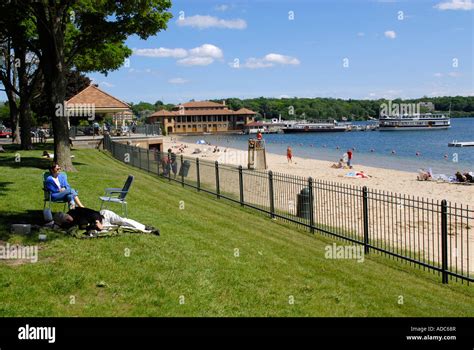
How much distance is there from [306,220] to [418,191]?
15.7 metres

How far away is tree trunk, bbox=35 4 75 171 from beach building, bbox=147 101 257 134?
16447 centimetres

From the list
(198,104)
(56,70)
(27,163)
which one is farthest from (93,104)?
(198,104)

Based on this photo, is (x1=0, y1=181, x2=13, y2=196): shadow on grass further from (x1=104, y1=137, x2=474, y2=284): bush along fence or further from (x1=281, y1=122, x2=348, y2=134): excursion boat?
(x1=281, y1=122, x2=348, y2=134): excursion boat

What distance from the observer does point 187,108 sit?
185625 millimetres

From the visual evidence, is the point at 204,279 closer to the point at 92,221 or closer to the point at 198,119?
the point at 92,221

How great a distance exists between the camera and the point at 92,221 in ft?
31.0

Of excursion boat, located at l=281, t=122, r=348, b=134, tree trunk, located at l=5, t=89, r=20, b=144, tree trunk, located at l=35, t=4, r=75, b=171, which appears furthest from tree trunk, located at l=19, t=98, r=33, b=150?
excursion boat, located at l=281, t=122, r=348, b=134

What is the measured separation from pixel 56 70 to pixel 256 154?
72.6ft

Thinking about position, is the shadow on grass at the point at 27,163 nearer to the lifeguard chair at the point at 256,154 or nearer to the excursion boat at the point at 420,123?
the lifeguard chair at the point at 256,154

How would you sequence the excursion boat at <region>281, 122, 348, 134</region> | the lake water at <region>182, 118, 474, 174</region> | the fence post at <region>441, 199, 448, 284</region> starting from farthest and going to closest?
the excursion boat at <region>281, 122, 348, 134</region>
the lake water at <region>182, 118, 474, 174</region>
the fence post at <region>441, 199, 448, 284</region>

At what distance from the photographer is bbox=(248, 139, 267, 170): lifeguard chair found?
37891 millimetres

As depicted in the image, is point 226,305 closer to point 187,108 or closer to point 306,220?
point 306,220

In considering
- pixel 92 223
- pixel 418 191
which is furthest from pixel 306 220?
pixel 418 191

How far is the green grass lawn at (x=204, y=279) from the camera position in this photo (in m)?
6.47
